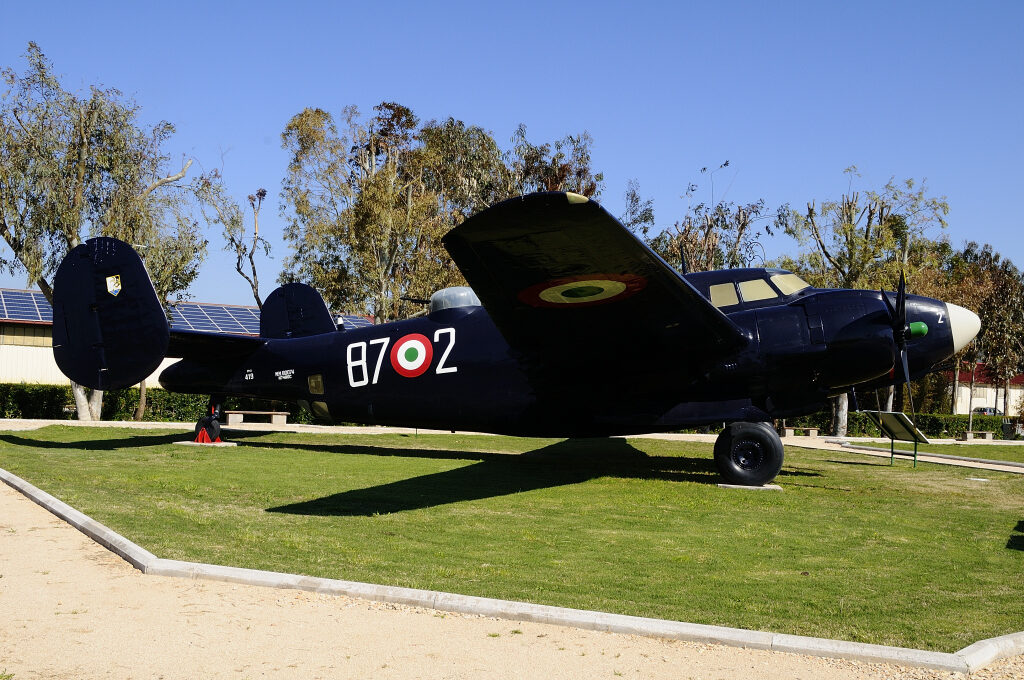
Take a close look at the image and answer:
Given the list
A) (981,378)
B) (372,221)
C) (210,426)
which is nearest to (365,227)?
(372,221)

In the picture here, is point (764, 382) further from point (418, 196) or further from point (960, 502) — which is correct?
point (418, 196)

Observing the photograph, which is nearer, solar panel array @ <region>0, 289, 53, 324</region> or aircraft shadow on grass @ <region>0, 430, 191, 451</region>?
aircraft shadow on grass @ <region>0, 430, 191, 451</region>

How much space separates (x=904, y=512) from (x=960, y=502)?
2.22 metres

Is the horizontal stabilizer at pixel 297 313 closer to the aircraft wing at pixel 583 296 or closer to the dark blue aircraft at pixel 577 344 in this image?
the dark blue aircraft at pixel 577 344

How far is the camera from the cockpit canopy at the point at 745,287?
14.3m

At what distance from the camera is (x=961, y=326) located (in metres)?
13.6

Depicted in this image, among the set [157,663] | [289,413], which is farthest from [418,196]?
[157,663]

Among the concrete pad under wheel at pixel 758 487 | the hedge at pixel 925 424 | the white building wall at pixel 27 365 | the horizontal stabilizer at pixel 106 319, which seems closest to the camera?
the concrete pad under wheel at pixel 758 487

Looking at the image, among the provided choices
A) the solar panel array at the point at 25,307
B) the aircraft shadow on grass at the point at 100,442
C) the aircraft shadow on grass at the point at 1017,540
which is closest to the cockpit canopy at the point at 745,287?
the aircraft shadow on grass at the point at 1017,540

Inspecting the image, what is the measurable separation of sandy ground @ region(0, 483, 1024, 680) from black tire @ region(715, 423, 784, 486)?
28.6ft

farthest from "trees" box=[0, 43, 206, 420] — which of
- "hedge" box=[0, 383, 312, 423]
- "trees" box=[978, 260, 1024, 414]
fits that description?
"trees" box=[978, 260, 1024, 414]

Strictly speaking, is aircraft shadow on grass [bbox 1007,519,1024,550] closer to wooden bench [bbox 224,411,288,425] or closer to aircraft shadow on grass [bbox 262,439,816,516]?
aircraft shadow on grass [bbox 262,439,816,516]

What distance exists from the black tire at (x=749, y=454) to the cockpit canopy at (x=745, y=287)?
2300 mm

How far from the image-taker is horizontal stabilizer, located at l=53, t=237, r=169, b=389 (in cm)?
1664
